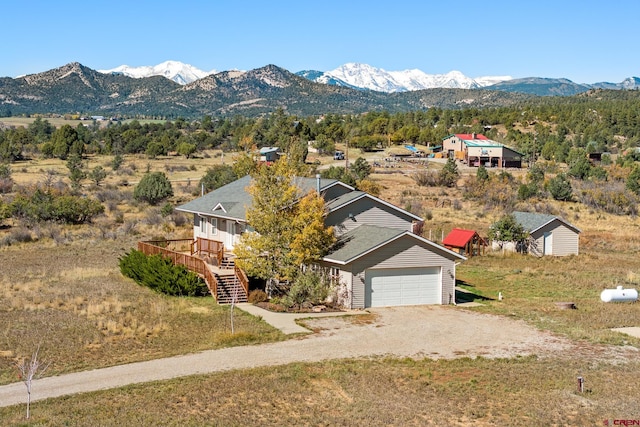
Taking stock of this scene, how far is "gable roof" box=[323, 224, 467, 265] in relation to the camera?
29.9m

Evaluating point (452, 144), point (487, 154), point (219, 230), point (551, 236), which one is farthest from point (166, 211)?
point (452, 144)

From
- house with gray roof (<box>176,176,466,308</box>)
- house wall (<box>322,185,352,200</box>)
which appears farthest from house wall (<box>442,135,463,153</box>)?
house with gray roof (<box>176,176,466,308</box>)

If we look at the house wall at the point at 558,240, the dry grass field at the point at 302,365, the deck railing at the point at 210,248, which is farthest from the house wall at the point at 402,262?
the house wall at the point at 558,240

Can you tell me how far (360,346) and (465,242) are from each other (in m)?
23.0

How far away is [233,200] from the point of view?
37.4 metres

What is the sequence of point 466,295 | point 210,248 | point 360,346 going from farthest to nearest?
1. point 210,248
2. point 466,295
3. point 360,346

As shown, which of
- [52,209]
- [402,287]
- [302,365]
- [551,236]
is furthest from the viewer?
[52,209]

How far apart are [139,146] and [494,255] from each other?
70.5 meters

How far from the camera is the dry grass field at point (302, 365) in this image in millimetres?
16891

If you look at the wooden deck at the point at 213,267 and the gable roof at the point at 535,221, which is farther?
the gable roof at the point at 535,221

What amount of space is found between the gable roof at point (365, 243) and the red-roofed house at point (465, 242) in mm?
13588

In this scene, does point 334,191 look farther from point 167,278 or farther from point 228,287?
point 167,278

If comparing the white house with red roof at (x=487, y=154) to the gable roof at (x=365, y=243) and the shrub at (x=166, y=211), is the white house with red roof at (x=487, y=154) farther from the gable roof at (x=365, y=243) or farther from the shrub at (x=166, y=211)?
the gable roof at (x=365, y=243)

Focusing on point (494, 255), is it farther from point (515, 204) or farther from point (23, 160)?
point (23, 160)
